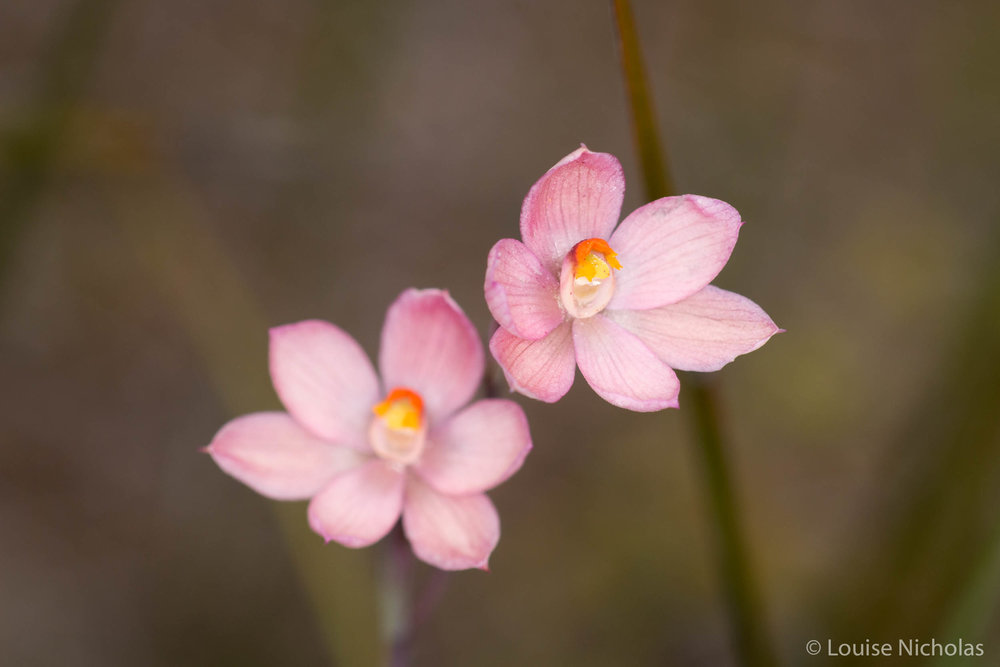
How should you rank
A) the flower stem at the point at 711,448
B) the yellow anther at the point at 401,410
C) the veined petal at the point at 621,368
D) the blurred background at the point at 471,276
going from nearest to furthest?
the flower stem at the point at 711,448
the veined petal at the point at 621,368
the yellow anther at the point at 401,410
the blurred background at the point at 471,276

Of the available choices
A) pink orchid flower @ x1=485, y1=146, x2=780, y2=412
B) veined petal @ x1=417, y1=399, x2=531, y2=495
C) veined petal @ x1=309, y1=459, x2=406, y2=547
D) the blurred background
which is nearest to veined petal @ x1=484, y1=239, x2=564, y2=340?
pink orchid flower @ x1=485, y1=146, x2=780, y2=412

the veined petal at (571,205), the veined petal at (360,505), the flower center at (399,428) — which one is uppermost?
the veined petal at (571,205)

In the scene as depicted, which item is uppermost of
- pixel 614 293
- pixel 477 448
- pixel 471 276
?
pixel 614 293

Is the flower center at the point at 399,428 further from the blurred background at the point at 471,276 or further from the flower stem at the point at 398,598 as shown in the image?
the blurred background at the point at 471,276

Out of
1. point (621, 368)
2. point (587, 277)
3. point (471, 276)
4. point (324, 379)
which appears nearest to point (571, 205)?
point (587, 277)

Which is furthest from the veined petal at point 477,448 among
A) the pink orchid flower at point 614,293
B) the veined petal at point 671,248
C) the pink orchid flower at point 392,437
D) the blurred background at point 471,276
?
the blurred background at point 471,276

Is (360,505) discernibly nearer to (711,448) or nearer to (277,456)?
(277,456)
